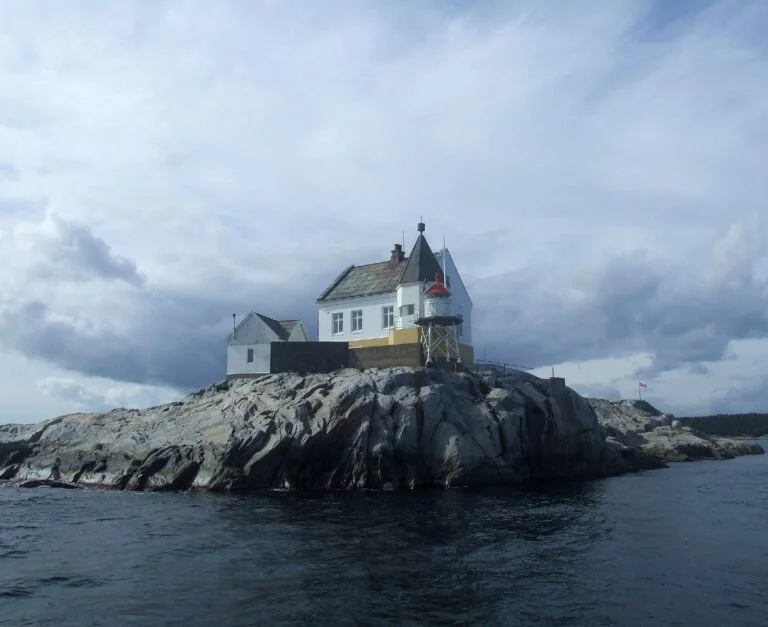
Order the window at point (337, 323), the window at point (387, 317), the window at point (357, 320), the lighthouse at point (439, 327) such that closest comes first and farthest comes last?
1. the lighthouse at point (439, 327)
2. the window at point (387, 317)
3. the window at point (357, 320)
4. the window at point (337, 323)

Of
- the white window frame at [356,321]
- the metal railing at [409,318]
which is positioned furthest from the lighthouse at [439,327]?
the white window frame at [356,321]

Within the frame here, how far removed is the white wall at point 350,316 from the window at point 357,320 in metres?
0.22

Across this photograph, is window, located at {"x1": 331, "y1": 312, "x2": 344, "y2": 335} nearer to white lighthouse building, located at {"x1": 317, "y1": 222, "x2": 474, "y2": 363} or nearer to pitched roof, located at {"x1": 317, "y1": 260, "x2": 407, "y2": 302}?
white lighthouse building, located at {"x1": 317, "y1": 222, "x2": 474, "y2": 363}

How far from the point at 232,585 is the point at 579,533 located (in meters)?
11.8

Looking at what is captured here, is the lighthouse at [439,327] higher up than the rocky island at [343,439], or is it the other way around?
the lighthouse at [439,327]

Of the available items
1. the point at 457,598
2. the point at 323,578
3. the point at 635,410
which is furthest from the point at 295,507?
the point at 635,410

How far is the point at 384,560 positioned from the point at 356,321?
29882mm

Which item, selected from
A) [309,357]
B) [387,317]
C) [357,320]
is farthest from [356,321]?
[309,357]

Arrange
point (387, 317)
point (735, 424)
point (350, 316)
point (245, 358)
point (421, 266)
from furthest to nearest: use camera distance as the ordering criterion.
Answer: point (735, 424), point (245, 358), point (350, 316), point (387, 317), point (421, 266)

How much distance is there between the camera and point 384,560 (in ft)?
60.3

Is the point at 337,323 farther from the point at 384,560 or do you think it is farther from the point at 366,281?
the point at 384,560

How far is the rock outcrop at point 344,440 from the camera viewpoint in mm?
33750

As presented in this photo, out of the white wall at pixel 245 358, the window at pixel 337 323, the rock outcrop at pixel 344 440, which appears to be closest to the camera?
the rock outcrop at pixel 344 440

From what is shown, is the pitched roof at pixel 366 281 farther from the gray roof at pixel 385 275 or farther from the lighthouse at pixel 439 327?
the lighthouse at pixel 439 327
